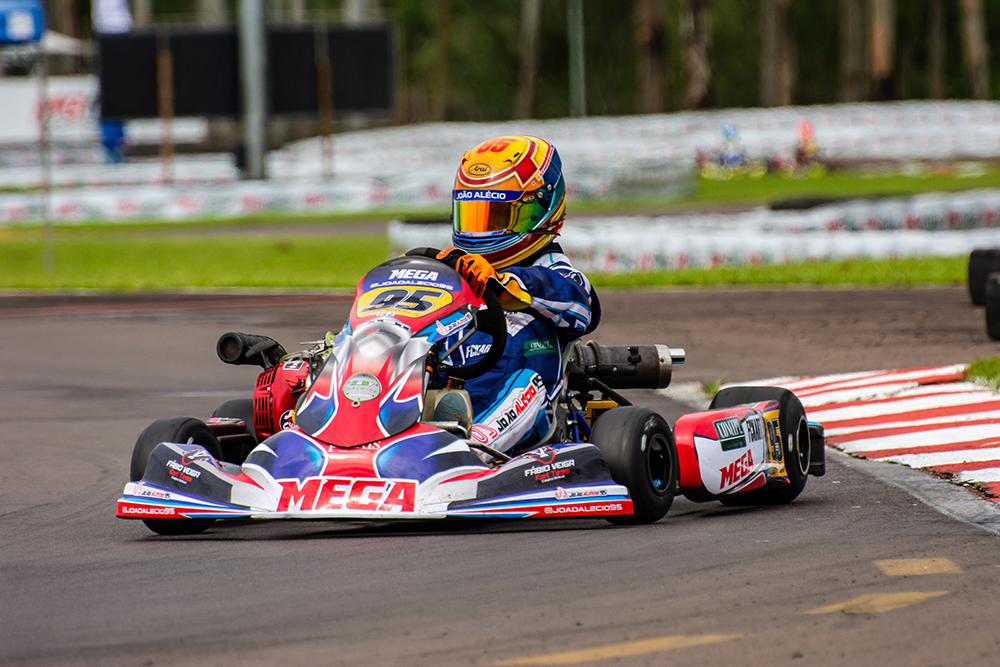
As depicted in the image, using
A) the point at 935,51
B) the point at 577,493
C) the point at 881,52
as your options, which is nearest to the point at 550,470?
the point at 577,493

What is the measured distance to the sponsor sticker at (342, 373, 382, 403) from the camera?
5.11 m

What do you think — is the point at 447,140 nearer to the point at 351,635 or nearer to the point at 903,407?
the point at 903,407

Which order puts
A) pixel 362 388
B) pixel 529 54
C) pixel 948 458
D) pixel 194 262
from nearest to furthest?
pixel 362 388
pixel 948 458
pixel 194 262
pixel 529 54

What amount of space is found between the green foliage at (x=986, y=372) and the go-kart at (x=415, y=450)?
10.3 feet

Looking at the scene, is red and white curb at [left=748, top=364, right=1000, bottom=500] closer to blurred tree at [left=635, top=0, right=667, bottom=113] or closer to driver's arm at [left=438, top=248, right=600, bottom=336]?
driver's arm at [left=438, top=248, right=600, bottom=336]

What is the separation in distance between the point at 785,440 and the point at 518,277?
129cm

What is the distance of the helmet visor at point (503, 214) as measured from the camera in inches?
233

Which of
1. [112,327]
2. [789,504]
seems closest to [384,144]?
[112,327]

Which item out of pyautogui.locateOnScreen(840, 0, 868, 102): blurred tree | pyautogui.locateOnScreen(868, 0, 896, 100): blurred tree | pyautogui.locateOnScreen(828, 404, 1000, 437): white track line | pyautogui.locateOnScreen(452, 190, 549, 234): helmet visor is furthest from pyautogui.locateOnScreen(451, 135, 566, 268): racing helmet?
pyautogui.locateOnScreen(840, 0, 868, 102): blurred tree

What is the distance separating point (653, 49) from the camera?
47.6m

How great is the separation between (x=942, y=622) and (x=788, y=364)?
22.4 feet

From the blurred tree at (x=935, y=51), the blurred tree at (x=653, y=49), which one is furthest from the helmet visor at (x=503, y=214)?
the blurred tree at (x=935, y=51)

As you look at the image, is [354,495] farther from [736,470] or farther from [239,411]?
[736,470]

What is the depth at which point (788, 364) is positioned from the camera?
34.9 ft
